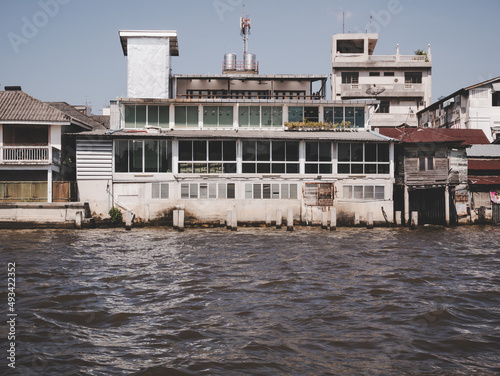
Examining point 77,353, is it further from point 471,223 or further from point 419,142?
point 471,223

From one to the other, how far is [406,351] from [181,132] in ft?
88.3

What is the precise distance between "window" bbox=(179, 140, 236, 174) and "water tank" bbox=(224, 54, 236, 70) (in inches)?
597

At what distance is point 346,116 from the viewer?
118 ft

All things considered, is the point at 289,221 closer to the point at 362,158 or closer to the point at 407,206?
the point at 362,158

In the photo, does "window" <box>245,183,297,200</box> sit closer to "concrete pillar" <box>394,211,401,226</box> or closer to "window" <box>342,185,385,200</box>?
"window" <box>342,185,385,200</box>

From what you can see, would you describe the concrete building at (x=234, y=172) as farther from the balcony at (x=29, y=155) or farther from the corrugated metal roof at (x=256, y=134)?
the balcony at (x=29, y=155)

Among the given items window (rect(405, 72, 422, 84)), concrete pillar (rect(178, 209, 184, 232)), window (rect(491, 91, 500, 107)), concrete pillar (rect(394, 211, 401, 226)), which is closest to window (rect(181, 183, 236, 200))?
concrete pillar (rect(178, 209, 184, 232))

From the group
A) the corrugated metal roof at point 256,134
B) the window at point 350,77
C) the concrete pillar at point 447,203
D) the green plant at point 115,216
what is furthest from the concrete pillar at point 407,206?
the window at point 350,77

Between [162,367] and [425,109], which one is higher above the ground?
[425,109]

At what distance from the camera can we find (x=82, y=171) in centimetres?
3112

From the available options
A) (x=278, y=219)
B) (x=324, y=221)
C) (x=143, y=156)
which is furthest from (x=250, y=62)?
(x=324, y=221)

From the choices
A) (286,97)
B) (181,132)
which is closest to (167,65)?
(181,132)

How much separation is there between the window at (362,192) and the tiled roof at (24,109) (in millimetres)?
18896

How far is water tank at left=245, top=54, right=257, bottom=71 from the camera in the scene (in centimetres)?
4469
